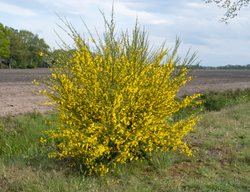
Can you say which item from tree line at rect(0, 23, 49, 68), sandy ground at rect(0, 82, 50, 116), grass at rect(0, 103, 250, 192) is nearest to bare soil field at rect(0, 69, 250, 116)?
sandy ground at rect(0, 82, 50, 116)

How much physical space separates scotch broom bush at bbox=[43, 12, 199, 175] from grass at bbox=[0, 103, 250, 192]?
27 cm

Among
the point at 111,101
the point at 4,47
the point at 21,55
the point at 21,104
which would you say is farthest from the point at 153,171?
the point at 21,55

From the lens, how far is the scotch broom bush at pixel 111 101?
4555 mm

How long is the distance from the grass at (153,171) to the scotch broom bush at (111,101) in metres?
0.27

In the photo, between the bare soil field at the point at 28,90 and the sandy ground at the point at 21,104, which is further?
the bare soil field at the point at 28,90

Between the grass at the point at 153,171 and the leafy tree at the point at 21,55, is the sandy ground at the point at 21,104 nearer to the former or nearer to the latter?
the grass at the point at 153,171

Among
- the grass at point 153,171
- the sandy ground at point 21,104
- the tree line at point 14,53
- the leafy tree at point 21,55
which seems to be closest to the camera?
the grass at point 153,171

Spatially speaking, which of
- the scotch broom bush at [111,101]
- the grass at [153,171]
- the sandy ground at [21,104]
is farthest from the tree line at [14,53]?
the scotch broom bush at [111,101]

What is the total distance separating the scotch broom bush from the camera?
4555mm

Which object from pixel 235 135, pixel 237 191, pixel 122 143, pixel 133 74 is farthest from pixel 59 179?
pixel 235 135

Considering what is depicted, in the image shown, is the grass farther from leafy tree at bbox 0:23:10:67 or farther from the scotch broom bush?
leafy tree at bbox 0:23:10:67

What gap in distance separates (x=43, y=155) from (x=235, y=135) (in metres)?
4.15

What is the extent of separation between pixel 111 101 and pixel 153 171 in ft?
4.34

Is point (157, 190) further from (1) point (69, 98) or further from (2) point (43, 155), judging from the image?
(2) point (43, 155)
